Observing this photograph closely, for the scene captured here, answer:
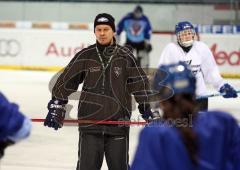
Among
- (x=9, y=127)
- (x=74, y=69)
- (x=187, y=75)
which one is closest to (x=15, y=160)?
(x=74, y=69)

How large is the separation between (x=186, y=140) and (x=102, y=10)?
1625 centimetres

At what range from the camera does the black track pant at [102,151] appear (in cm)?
430

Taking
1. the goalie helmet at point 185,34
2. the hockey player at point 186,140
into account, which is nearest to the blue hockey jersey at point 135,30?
the goalie helmet at point 185,34

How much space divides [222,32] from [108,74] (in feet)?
34.3

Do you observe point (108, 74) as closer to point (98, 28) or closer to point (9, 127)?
point (98, 28)

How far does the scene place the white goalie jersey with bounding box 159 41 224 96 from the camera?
5.56 metres

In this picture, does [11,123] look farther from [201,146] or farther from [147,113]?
[147,113]

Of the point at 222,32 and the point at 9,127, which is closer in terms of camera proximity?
the point at 9,127

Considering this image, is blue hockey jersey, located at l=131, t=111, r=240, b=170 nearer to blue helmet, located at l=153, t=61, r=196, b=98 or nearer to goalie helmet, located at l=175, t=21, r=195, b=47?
blue helmet, located at l=153, t=61, r=196, b=98

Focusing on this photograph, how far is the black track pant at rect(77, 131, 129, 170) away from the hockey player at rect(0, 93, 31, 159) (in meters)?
1.72

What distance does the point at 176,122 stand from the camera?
2.40 metres

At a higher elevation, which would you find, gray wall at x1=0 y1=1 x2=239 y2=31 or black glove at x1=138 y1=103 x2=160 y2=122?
gray wall at x1=0 y1=1 x2=239 y2=31

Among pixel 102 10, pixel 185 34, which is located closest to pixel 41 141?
pixel 185 34

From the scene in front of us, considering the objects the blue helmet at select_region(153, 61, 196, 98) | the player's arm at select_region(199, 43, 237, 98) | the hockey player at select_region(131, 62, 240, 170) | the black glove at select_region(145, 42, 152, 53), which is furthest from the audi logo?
the hockey player at select_region(131, 62, 240, 170)
